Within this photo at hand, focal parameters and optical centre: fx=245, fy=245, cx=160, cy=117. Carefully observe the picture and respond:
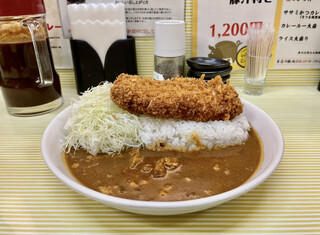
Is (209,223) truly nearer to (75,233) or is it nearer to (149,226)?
(149,226)

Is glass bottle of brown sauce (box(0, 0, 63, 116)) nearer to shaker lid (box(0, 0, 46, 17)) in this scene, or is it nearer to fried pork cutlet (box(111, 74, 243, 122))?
shaker lid (box(0, 0, 46, 17))

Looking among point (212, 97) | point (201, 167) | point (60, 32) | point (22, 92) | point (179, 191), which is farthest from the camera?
point (60, 32)

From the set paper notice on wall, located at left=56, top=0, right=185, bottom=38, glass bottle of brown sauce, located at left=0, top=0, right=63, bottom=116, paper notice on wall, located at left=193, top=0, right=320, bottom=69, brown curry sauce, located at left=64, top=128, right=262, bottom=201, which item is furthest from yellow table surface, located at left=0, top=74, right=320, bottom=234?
paper notice on wall, located at left=56, top=0, right=185, bottom=38

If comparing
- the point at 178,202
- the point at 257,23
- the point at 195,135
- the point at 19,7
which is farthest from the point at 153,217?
the point at 257,23

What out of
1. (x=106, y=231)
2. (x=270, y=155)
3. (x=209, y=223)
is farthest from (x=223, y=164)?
(x=106, y=231)

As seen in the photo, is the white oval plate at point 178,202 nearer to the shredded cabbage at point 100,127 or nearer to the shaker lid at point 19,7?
the shredded cabbage at point 100,127
